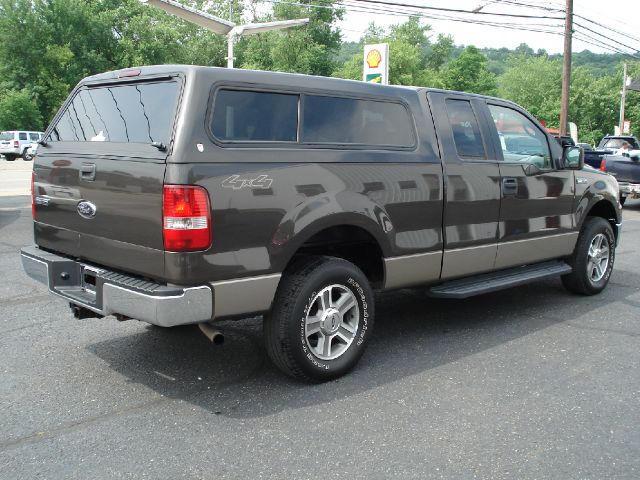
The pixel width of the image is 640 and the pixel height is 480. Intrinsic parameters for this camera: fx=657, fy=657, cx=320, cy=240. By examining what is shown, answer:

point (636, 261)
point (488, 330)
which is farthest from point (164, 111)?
point (636, 261)

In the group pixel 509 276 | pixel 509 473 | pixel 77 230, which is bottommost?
pixel 509 473

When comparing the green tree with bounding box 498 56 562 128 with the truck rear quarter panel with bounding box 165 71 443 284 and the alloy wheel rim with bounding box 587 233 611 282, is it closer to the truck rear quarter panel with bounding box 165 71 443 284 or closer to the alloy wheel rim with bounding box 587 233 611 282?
the alloy wheel rim with bounding box 587 233 611 282

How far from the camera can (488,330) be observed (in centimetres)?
553

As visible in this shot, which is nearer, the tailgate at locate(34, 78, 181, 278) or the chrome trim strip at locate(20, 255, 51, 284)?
the tailgate at locate(34, 78, 181, 278)

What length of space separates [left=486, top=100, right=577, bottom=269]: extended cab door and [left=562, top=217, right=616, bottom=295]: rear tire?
27 cm

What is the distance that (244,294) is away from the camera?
3.81 meters

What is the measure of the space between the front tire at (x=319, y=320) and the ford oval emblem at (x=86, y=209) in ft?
4.08

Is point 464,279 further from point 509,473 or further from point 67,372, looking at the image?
point 67,372

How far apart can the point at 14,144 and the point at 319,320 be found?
129 feet

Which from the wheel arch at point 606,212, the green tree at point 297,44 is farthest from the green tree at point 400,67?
the wheel arch at point 606,212

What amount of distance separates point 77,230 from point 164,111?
1.01m

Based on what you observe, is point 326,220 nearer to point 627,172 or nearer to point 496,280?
point 496,280

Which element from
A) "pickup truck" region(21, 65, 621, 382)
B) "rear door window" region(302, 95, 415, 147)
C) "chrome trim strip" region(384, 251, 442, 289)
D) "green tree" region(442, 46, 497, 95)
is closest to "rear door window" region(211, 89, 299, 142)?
"pickup truck" region(21, 65, 621, 382)

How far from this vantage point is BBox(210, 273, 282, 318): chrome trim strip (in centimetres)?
371
